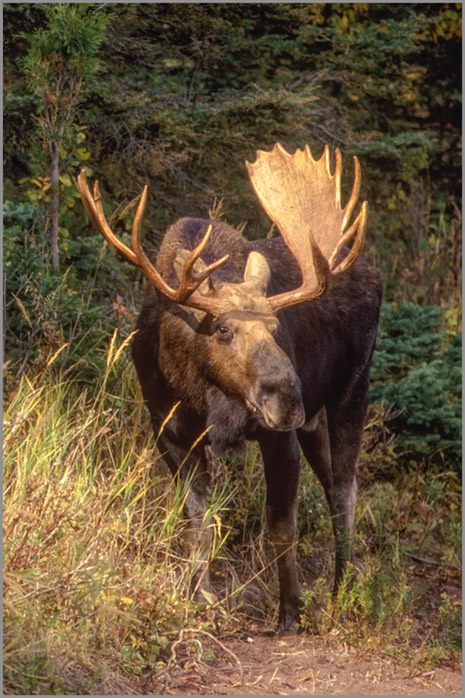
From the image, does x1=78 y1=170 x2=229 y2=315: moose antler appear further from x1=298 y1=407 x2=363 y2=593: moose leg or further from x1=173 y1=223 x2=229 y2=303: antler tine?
x1=298 y1=407 x2=363 y2=593: moose leg

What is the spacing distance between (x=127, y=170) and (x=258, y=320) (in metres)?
3.77

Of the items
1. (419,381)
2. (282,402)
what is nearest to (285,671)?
(282,402)

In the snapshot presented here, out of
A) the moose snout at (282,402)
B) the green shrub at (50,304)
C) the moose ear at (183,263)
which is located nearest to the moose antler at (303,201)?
the moose ear at (183,263)

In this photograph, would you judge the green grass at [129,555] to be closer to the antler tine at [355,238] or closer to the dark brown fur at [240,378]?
the dark brown fur at [240,378]

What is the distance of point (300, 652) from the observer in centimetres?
673

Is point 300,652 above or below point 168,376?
below

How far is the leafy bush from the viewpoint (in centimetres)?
1038

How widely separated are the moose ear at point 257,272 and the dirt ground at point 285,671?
1823 millimetres

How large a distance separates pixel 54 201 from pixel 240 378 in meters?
2.92

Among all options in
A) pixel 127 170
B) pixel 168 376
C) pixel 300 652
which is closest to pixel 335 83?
pixel 127 170

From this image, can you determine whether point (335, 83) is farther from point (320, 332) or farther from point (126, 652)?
point (126, 652)

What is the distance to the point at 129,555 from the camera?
6668 millimetres

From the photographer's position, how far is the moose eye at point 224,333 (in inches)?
263

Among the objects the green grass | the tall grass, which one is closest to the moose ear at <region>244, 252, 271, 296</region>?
the green grass
